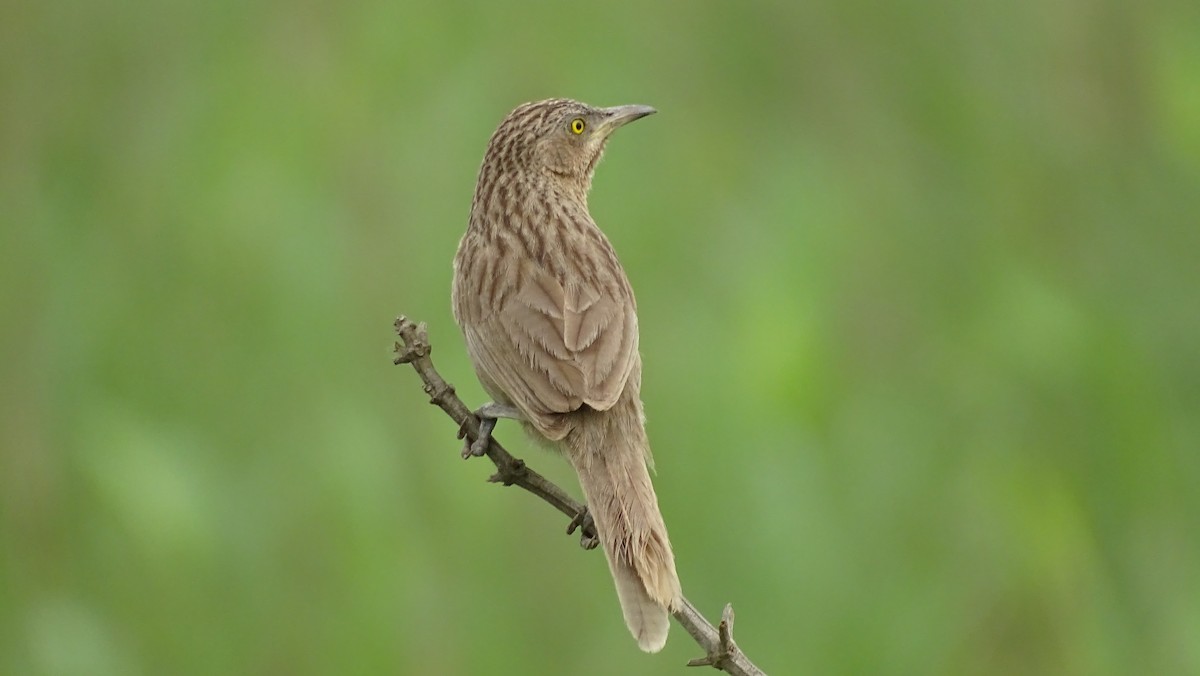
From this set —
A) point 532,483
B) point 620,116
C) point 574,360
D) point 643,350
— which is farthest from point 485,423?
point 643,350

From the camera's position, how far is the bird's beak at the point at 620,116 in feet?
18.1

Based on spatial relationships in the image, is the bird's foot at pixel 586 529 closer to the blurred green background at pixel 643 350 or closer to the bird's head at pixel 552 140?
the bird's head at pixel 552 140

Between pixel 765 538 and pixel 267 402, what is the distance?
1.94 m

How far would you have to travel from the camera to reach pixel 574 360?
455cm

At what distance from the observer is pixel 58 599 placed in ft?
20.1

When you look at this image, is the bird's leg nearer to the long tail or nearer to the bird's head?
the long tail

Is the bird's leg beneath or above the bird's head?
beneath

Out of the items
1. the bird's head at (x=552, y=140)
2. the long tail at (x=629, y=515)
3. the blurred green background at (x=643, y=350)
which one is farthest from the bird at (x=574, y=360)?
the blurred green background at (x=643, y=350)

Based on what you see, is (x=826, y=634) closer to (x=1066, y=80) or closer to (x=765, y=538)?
(x=765, y=538)

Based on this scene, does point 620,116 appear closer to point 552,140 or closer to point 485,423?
point 552,140

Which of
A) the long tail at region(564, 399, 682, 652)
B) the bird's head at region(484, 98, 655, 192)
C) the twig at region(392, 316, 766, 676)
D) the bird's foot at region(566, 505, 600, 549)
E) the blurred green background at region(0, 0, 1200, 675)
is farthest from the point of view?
the blurred green background at region(0, 0, 1200, 675)

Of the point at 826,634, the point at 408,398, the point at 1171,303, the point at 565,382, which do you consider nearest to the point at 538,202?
the point at 565,382

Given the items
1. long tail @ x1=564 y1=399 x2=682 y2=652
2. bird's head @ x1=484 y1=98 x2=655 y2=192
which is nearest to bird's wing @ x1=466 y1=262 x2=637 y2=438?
long tail @ x1=564 y1=399 x2=682 y2=652

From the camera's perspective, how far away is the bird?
4.19m
